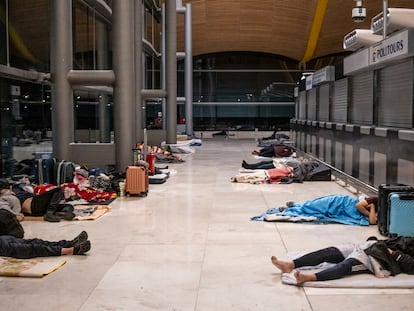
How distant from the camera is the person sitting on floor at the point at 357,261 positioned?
5.83 metres

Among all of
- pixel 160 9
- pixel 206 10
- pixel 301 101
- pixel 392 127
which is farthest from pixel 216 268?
pixel 206 10

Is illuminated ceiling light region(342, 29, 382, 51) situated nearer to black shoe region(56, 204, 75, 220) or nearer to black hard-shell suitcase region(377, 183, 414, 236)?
black hard-shell suitcase region(377, 183, 414, 236)

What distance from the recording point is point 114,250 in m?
7.24

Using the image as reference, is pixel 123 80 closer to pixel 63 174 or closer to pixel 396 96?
pixel 63 174

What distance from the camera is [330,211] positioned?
9.37 m

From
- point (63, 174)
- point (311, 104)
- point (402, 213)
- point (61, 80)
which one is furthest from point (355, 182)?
point (311, 104)

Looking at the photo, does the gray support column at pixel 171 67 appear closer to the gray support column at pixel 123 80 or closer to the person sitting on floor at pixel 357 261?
the gray support column at pixel 123 80

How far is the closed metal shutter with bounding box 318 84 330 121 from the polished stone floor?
6602 millimetres

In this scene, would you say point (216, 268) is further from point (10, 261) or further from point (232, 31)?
point (232, 31)

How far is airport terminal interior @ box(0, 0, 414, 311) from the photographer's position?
560 centimetres

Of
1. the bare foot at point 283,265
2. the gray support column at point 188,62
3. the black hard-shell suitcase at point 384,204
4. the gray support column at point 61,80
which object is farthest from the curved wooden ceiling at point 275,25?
the bare foot at point 283,265

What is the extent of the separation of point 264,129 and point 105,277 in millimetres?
36267

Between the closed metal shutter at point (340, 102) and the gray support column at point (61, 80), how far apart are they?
23.2 ft

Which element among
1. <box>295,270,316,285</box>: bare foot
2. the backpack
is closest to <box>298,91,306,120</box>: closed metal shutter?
the backpack
